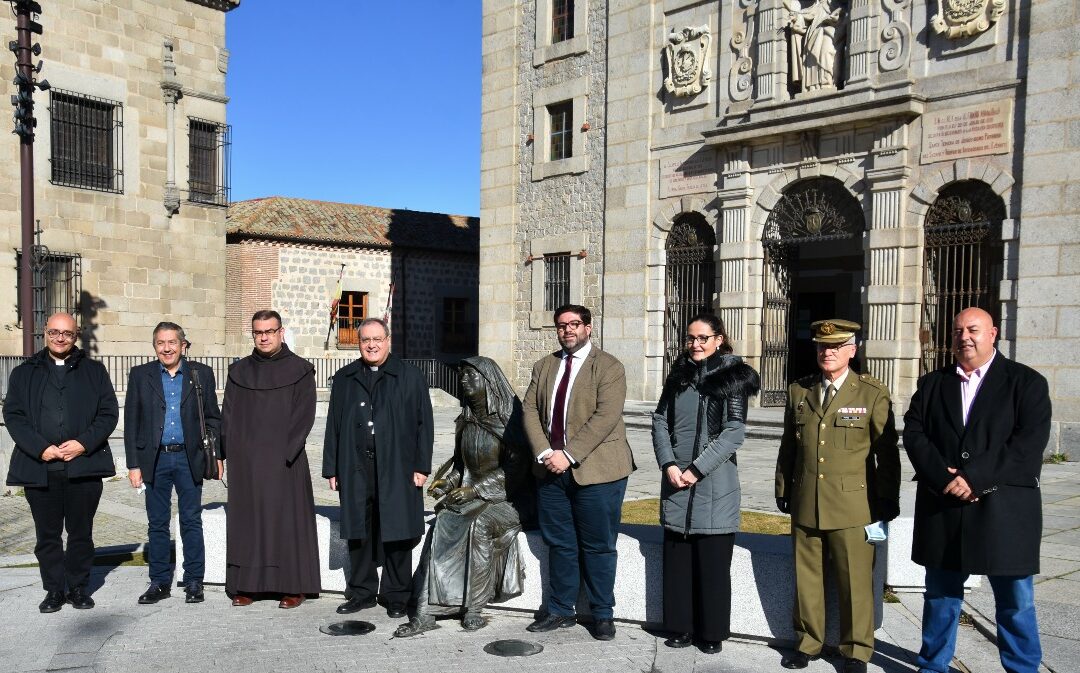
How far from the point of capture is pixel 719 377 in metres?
4.95

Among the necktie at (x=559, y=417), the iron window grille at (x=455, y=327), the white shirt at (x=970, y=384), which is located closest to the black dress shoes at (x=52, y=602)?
the necktie at (x=559, y=417)

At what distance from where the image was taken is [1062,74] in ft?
40.9

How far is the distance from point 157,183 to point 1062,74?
17.1 meters

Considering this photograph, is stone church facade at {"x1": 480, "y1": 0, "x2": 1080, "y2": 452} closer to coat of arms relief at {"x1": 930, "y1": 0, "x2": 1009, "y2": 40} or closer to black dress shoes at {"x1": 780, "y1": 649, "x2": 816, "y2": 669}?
coat of arms relief at {"x1": 930, "y1": 0, "x2": 1009, "y2": 40}

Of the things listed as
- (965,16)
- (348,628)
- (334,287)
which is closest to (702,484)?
(348,628)

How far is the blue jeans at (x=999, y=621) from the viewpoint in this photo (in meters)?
4.24

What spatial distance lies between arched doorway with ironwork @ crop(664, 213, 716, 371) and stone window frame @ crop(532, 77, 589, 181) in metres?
2.58

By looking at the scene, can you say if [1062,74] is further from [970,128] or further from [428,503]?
[428,503]

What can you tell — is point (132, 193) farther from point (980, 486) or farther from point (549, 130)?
point (980, 486)

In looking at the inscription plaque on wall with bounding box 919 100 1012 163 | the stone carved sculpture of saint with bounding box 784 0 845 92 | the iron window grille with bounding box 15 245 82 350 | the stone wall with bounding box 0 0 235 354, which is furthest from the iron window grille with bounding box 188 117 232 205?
the inscription plaque on wall with bounding box 919 100 1012 163

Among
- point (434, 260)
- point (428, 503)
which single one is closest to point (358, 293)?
point (434, 260)

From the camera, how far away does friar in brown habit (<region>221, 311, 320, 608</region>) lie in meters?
5.85

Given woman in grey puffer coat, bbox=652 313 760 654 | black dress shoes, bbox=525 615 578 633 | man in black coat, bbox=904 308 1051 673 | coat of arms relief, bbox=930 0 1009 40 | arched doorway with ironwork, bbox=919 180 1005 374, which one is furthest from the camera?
arched doorway with ironwork, bbox=919 180 1005 374

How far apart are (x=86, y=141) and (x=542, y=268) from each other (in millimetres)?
9766
